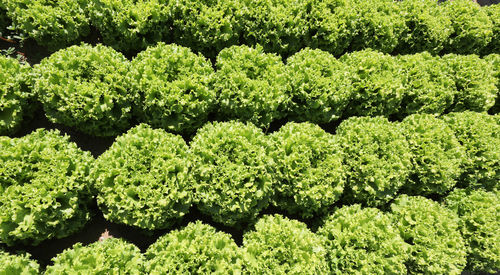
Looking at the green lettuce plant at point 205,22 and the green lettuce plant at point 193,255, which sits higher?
the green lettuce plant at point 205,22

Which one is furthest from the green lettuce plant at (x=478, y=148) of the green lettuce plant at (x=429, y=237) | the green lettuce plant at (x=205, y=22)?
the green lettuce plant at (x=205, y=22)

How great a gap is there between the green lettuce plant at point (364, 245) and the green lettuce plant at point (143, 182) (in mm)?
3295

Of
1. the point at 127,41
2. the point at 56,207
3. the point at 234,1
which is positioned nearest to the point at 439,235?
the point at 234,1

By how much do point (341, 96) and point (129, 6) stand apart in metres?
5.36

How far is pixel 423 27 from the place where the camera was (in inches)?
350

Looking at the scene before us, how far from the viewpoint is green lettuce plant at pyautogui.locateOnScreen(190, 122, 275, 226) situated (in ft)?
17.9

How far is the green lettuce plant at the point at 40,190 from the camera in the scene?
4848 millimetres

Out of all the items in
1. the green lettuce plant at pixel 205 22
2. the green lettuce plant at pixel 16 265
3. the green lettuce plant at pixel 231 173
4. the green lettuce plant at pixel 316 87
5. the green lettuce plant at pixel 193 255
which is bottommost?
the green lettuce plant at pixel 16 265

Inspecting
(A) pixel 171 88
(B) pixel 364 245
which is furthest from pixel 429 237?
(A) pixel 171 88

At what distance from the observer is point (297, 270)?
5.30 metres

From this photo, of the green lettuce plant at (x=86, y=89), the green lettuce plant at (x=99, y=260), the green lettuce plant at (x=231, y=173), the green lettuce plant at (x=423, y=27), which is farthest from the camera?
the green lettuce plant at (x=423, y=27)

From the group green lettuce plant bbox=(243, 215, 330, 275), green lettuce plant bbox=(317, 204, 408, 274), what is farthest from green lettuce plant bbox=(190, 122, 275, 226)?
green lettuce plant bbox=(317, 204, 408, 274)

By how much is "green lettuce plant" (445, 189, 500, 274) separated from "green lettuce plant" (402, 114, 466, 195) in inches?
30.1

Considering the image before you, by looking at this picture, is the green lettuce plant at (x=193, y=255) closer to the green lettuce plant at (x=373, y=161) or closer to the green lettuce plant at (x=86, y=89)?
the green lettuce plant at (x=86, y=89)
